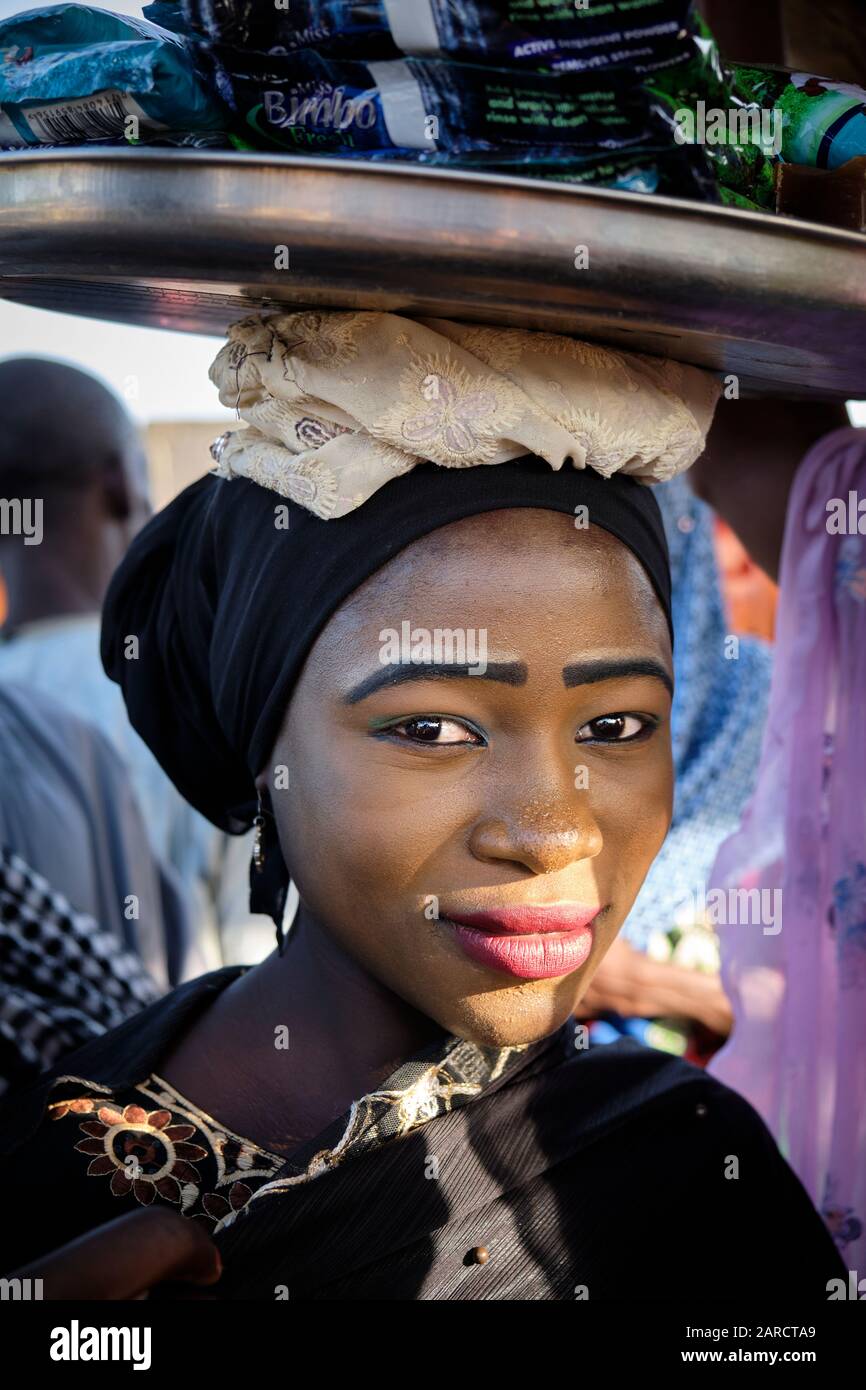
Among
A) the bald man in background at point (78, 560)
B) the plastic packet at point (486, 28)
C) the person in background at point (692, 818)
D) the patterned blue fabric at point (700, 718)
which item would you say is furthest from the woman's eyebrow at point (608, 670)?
the bald man in background at point (78, 560)

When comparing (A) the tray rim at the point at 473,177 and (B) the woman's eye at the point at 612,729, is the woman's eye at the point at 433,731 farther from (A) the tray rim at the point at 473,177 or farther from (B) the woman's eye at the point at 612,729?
(A) the tray rim at the point at 473,177

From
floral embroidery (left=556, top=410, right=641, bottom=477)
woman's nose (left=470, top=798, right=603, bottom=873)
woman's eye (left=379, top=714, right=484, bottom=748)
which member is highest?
floral embroidery (left=556, top=410, right=641, bottom=477)

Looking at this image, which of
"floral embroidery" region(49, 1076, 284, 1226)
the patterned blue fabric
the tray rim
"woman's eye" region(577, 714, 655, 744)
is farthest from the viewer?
the patterned blue fabric

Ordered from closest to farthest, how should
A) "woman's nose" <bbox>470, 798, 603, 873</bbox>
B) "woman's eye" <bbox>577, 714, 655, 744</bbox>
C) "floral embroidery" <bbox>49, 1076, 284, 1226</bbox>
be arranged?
"woman's nose" <bbox>470, 798, 603, 873</bbox> → "woman's eye" <bbox>577, 714, 655, 744</bbox> → "floral embroidery" <bbox>49, 1076, 284, 1226</bbox>

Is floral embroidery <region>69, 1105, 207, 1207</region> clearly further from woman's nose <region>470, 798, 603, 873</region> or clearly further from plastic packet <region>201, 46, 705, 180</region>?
plastic packet <region>201, 46, 705, 180</region>

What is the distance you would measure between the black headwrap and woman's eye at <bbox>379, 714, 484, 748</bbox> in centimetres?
15

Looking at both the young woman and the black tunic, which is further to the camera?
the black tunic

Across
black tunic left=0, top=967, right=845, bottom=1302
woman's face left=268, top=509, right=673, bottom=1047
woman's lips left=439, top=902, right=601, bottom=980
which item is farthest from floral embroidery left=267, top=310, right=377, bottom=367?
black tunic left=0, top=967, right=845, bottom=1302

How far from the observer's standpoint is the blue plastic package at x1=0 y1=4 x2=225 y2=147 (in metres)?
1.29

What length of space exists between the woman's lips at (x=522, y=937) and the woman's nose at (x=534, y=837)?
0.05m

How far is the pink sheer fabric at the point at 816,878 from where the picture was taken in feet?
7.19
